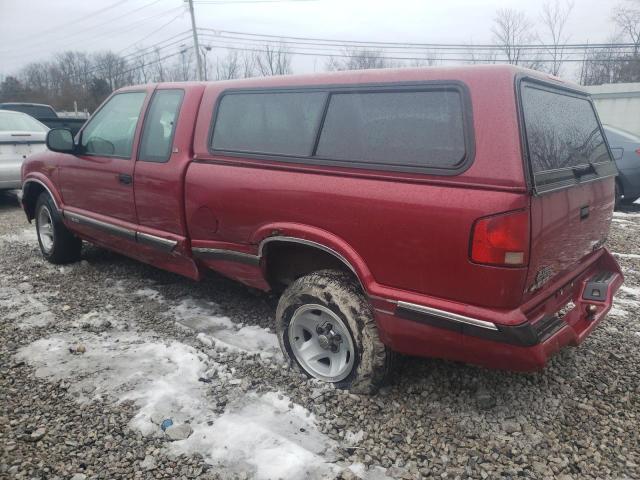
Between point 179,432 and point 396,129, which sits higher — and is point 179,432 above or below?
below

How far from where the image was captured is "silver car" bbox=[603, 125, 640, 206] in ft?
25.6

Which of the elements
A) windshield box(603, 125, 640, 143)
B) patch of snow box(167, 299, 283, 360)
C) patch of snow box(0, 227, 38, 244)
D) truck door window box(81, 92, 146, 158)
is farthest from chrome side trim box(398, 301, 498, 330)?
windshield box(603, 125, 640, 143)

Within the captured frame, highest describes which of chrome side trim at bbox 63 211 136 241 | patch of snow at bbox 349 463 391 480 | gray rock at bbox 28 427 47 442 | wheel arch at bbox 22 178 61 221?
wheel arch at bbox 22 178 61 221

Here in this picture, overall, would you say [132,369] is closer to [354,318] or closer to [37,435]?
[37,435]

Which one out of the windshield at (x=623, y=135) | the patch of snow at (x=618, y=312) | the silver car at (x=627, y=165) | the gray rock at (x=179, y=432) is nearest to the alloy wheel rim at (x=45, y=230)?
the gray rock at (x=179, y=432)

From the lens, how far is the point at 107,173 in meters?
4.07

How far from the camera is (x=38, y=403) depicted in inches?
107

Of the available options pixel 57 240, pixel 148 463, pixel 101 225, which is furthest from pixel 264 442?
pixel 57 240

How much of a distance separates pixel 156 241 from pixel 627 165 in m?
7.64

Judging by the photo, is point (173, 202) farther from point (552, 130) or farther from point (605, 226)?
point (605, 226)

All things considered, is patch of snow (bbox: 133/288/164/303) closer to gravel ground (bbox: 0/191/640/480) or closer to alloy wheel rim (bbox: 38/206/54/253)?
gravel ground (bbox: 0/191/640/480)

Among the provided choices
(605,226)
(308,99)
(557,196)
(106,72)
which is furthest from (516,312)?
(106,72)

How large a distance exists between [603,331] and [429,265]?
7.01ft

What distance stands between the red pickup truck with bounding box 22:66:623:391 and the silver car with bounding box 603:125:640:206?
5528 mm
